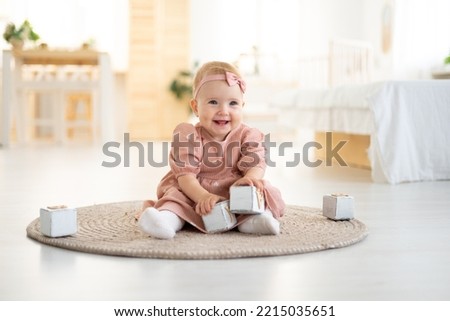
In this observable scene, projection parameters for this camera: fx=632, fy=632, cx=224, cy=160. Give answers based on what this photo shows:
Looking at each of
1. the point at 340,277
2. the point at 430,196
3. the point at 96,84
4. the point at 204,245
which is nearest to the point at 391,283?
the point at 340,277

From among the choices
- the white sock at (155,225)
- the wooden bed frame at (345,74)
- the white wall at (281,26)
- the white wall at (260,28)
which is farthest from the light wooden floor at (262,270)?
the white wall at (260,28)

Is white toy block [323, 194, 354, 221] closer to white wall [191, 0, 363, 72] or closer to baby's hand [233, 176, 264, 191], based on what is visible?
baby's hand [233, 176, 264, 191]

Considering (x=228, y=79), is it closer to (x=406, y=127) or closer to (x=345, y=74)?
(x=406, y=127)

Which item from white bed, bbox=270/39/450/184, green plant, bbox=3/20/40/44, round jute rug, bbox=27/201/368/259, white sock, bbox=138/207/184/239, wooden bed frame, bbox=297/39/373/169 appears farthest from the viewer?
green plant, bbox=3/20/40/44

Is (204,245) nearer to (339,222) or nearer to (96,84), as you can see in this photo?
(339,222)

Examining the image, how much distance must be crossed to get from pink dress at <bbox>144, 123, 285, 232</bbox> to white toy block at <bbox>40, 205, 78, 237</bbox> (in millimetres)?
218

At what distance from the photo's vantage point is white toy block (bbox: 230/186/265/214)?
4.64ft

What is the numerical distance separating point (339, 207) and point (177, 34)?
5865 millimetres

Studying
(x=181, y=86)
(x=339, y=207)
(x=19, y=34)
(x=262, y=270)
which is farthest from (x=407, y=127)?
(x=181, y=86)

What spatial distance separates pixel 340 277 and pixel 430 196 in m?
1.32

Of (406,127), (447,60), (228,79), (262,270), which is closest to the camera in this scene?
(262,270)

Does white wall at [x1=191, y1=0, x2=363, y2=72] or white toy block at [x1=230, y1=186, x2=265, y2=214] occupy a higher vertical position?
white wall at [x1=191, y1=0, x2=363, y2=72]

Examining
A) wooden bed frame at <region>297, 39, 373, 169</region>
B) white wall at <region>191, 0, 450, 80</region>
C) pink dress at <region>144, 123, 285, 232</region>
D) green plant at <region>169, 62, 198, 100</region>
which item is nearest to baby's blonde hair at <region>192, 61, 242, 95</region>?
pink dress at <region>144, 123, 285, 232</region>

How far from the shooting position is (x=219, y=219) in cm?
143
